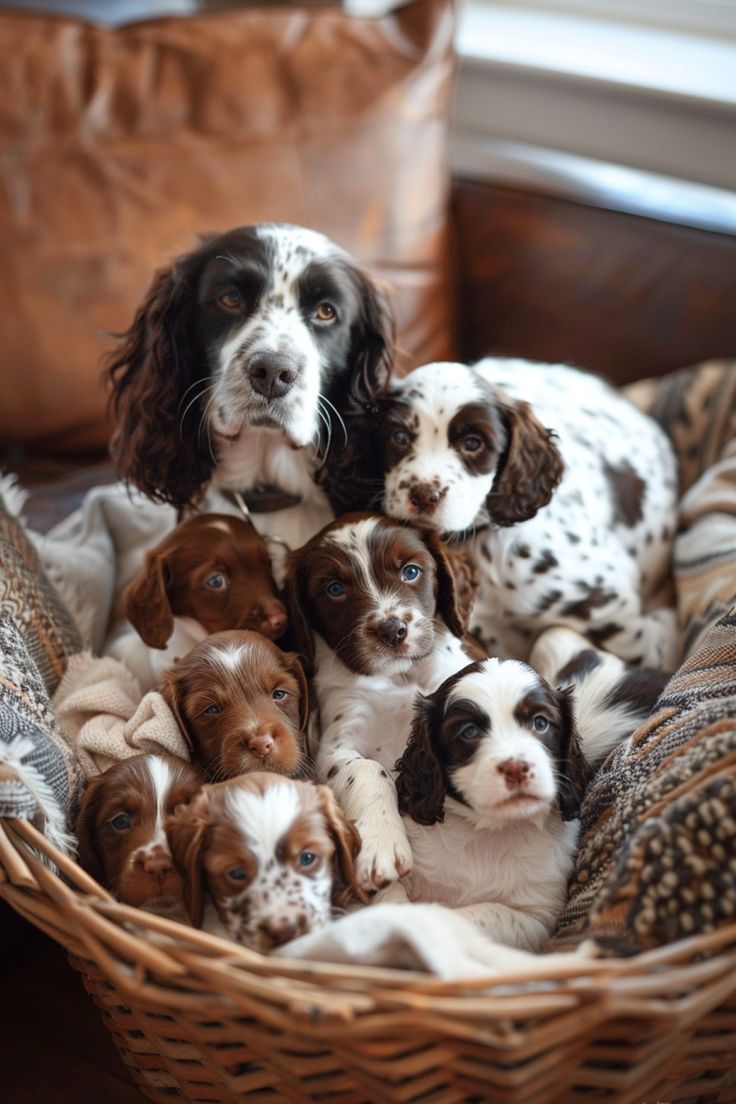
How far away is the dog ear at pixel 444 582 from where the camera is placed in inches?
80.8

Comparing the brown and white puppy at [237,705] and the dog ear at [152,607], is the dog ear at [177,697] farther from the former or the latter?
the dog ear at [152,607]

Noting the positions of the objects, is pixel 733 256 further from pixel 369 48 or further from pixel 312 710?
pixel 312 710

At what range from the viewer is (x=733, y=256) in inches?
113

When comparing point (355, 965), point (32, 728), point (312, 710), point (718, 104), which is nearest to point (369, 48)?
point (718, 104)

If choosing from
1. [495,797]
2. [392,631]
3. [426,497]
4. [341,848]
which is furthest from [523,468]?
[341,848]

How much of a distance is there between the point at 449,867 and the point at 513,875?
10 centimetres

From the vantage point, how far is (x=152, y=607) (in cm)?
213

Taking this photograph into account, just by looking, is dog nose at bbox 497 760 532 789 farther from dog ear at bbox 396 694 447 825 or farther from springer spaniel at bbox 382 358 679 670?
springer spaniel at bbox 382 358 679 670

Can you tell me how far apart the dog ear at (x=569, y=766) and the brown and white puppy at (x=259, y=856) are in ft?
1.16

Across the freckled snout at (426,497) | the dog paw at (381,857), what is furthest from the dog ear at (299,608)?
the dog paw at (381,857)

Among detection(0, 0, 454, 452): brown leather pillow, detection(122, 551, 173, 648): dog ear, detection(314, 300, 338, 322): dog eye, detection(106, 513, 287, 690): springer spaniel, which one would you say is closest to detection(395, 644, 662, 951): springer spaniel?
detection(106, 513, 287, 690): springer spaniel

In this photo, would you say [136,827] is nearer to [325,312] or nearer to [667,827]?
[667,827]

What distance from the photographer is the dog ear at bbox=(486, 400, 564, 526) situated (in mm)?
2150

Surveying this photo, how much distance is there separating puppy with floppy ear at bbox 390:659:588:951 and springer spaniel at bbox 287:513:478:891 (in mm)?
79
